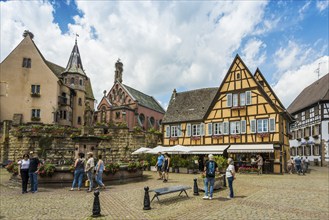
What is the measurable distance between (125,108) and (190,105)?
50.3 ft

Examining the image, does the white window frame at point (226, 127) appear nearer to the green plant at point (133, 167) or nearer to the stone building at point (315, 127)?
the green plant at point (133, 167)

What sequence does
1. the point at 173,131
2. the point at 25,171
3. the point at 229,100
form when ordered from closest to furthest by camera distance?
the point at 25,171
the point at 229,100
the point at 173,131

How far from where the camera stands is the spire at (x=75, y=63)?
42.6 meters

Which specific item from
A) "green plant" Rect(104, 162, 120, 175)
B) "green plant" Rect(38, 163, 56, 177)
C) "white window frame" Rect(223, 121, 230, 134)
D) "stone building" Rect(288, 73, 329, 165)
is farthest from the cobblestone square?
"stone building" Rect(288, 73, 329, 165)

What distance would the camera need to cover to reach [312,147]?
3769cm

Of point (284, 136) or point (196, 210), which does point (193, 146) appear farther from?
point (196, 210)

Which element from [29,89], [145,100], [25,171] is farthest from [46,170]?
[145,100]

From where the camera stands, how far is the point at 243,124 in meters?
26.8

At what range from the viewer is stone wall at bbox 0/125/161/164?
28.8 m

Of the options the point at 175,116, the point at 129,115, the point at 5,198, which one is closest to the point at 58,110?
the point at 129,115

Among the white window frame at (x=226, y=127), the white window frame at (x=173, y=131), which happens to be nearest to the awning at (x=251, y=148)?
the white window frame at (x=226, y=127)

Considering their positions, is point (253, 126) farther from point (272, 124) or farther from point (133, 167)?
point (133, 167)

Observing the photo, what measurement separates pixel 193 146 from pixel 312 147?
19357 millimetres

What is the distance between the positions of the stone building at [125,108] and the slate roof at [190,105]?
1199 centimetres
